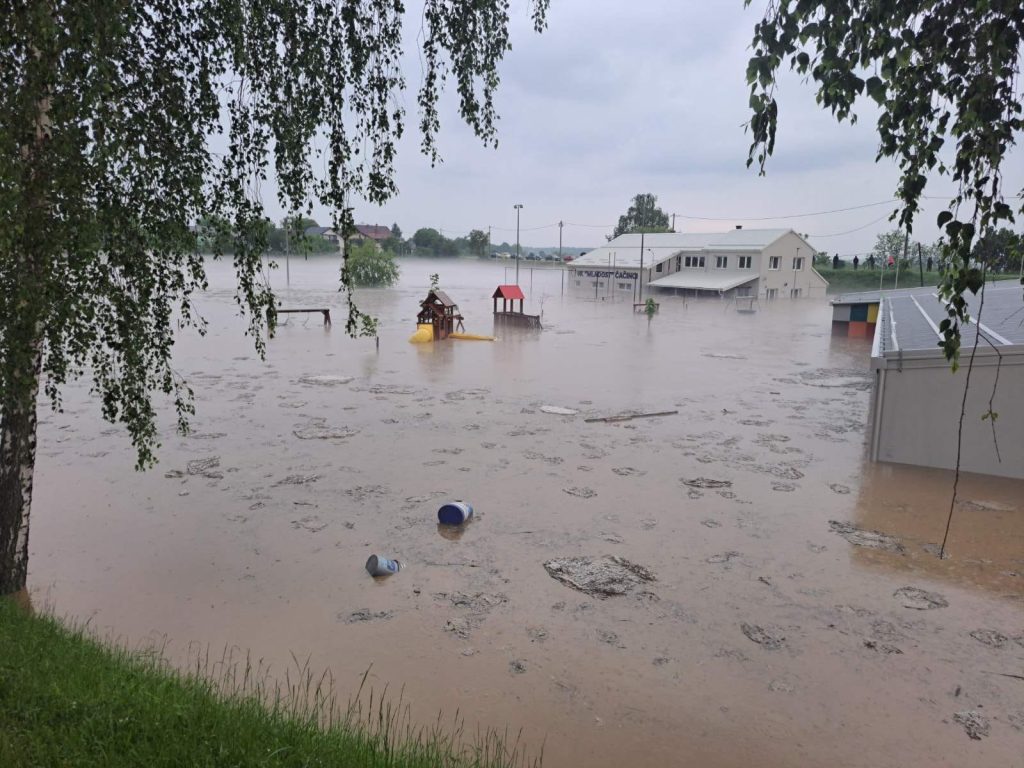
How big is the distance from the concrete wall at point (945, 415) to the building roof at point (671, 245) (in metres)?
43.5

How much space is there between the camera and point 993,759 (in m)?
5.16

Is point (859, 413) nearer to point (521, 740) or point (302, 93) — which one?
point (521, 740)

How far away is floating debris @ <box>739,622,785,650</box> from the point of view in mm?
6691

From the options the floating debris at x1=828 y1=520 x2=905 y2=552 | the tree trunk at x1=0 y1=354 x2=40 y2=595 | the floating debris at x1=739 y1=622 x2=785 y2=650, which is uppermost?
the tree trunk at x1=0 y1=354 x2=40 y2=595

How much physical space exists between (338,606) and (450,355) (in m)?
17.9

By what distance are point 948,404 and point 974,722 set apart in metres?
7.67

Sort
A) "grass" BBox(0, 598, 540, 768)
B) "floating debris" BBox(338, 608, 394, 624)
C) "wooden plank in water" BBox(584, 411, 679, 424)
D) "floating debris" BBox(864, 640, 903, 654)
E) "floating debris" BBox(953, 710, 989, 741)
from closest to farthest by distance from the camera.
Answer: "grass" BBox(0, 598, 540, 768), "floating debris" BBox(953, 710, 989, 741), "floating debris" BBox(864, 640, 903, 654), "floating debris" BBox(338, 608, 394, 624), "wooden plank in water" BBox(584, 411, 679, 424)

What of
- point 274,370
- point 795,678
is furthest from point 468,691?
point 274,370

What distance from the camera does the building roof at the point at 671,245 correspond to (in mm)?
55000

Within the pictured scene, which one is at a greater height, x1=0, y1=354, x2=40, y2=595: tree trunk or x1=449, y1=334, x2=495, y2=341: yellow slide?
x1=0, y1=354, x2=40, y2=595: tree trunk

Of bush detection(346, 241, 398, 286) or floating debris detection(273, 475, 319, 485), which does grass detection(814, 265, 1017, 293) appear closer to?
bush detection(346, 241, 398, 286)

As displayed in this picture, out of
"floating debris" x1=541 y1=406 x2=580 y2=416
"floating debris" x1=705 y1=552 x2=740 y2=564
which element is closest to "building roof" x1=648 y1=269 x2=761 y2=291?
"floating debris" x1=541 y1=406 x2=580 y2=416

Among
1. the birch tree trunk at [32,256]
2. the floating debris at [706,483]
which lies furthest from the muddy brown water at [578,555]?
the birch tree trunk at [32,256]

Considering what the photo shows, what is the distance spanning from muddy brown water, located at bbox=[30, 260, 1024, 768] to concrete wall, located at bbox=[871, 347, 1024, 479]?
1.28 ft
